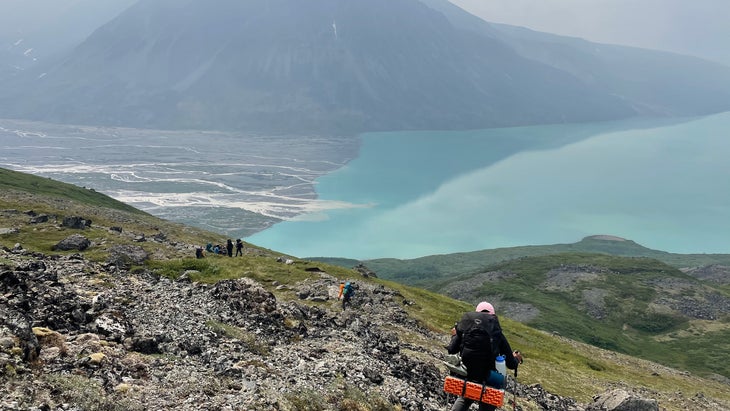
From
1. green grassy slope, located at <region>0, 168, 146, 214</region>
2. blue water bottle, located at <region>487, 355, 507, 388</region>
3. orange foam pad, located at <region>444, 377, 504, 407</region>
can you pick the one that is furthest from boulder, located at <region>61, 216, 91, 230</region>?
blue water bottle, located at <region>487, 355, 507, 388</region>

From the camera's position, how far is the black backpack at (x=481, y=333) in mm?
12117

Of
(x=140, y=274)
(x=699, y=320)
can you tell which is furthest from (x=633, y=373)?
(x=699, y=320)

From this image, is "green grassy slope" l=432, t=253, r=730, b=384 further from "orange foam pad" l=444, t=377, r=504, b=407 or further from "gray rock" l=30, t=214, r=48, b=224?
"gray rock" l=30, t=214, r=48, b=224

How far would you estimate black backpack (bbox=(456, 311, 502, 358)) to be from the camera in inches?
477

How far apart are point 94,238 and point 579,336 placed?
107 m

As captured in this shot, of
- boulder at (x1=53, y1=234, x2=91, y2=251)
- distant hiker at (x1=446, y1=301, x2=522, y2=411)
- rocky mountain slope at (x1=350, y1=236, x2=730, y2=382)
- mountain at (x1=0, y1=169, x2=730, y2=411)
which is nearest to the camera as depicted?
distant hiker at (x1=446, y1=301, x2=522, y2=411)

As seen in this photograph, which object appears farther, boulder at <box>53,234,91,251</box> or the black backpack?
boulder at <box>53,234,91,251</box>

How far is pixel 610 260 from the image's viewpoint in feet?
584

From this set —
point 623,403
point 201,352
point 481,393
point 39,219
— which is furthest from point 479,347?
point 39,219

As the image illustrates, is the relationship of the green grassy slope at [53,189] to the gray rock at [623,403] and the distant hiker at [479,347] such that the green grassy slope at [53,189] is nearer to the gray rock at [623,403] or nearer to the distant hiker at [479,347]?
the gray rock at [623,403]

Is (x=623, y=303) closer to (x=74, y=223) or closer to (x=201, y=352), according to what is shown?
(x=74, y=223)

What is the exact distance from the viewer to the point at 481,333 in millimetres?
12148

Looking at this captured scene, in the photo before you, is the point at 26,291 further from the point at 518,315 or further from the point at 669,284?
the point at 669,284

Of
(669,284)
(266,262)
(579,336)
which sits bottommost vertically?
(579,336)
